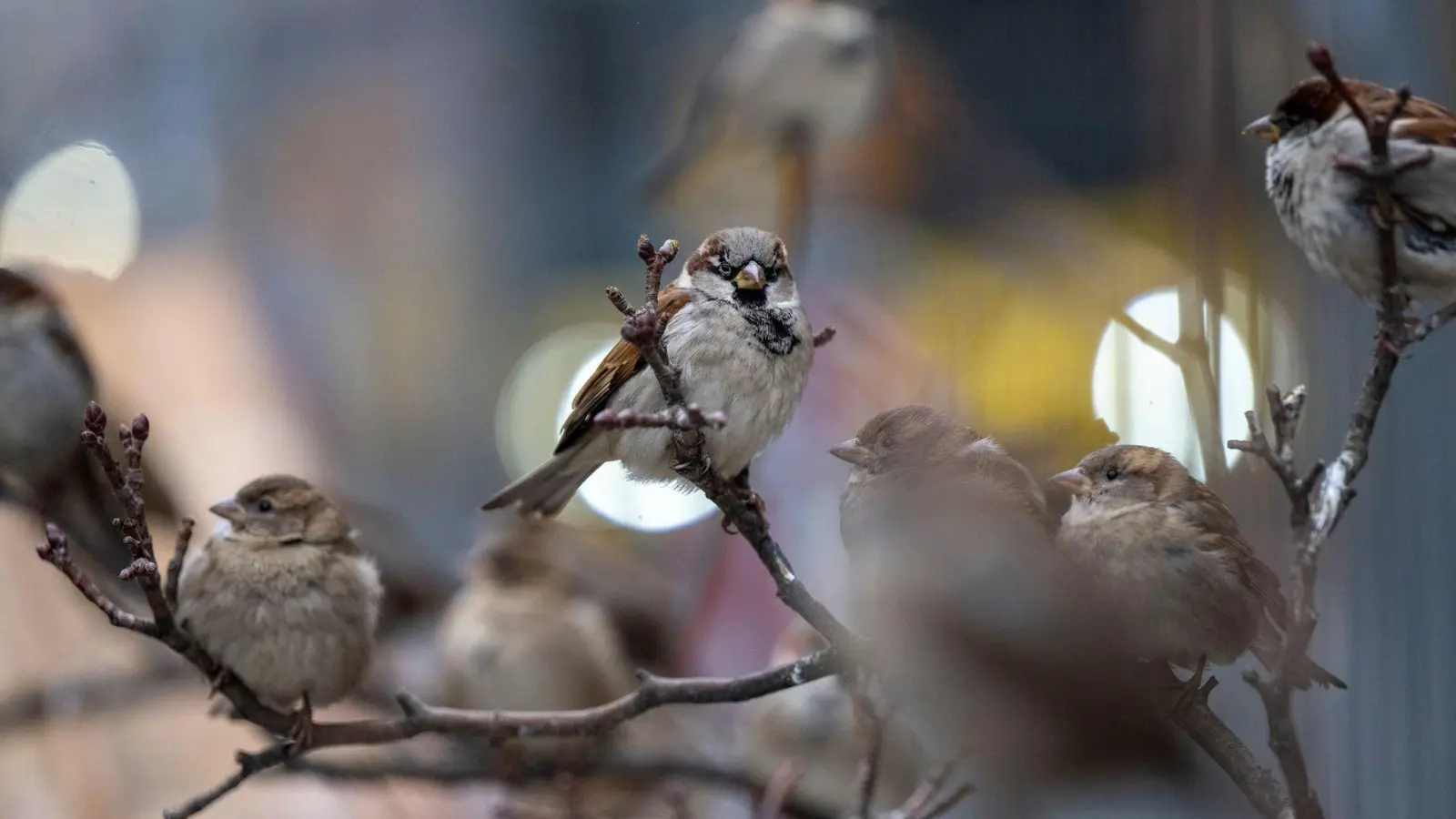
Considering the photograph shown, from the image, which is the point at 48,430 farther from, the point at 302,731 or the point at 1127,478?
the point at 1127,478

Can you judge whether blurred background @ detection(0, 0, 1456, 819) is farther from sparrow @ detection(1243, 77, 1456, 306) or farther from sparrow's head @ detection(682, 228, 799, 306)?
sparrow's head @ detection(682, 228, 799, 306)

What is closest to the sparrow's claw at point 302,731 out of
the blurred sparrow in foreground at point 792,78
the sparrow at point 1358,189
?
the blurred sparrow in foreground at point 792,78

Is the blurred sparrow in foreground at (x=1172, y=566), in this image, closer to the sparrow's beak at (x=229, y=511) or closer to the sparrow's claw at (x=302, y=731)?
the sparrow's claw at (x=302, y=731)

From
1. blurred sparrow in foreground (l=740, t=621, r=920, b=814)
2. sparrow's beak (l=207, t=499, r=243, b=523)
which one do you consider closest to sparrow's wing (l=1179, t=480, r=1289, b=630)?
blurred sparrow in foreground (l=740, t=621, r=920, b=814)

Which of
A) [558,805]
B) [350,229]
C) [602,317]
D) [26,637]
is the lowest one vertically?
[558,805]

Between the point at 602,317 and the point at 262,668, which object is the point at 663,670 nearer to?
the point at 602,317

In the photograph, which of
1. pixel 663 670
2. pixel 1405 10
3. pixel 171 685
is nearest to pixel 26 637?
pixel 171 685
